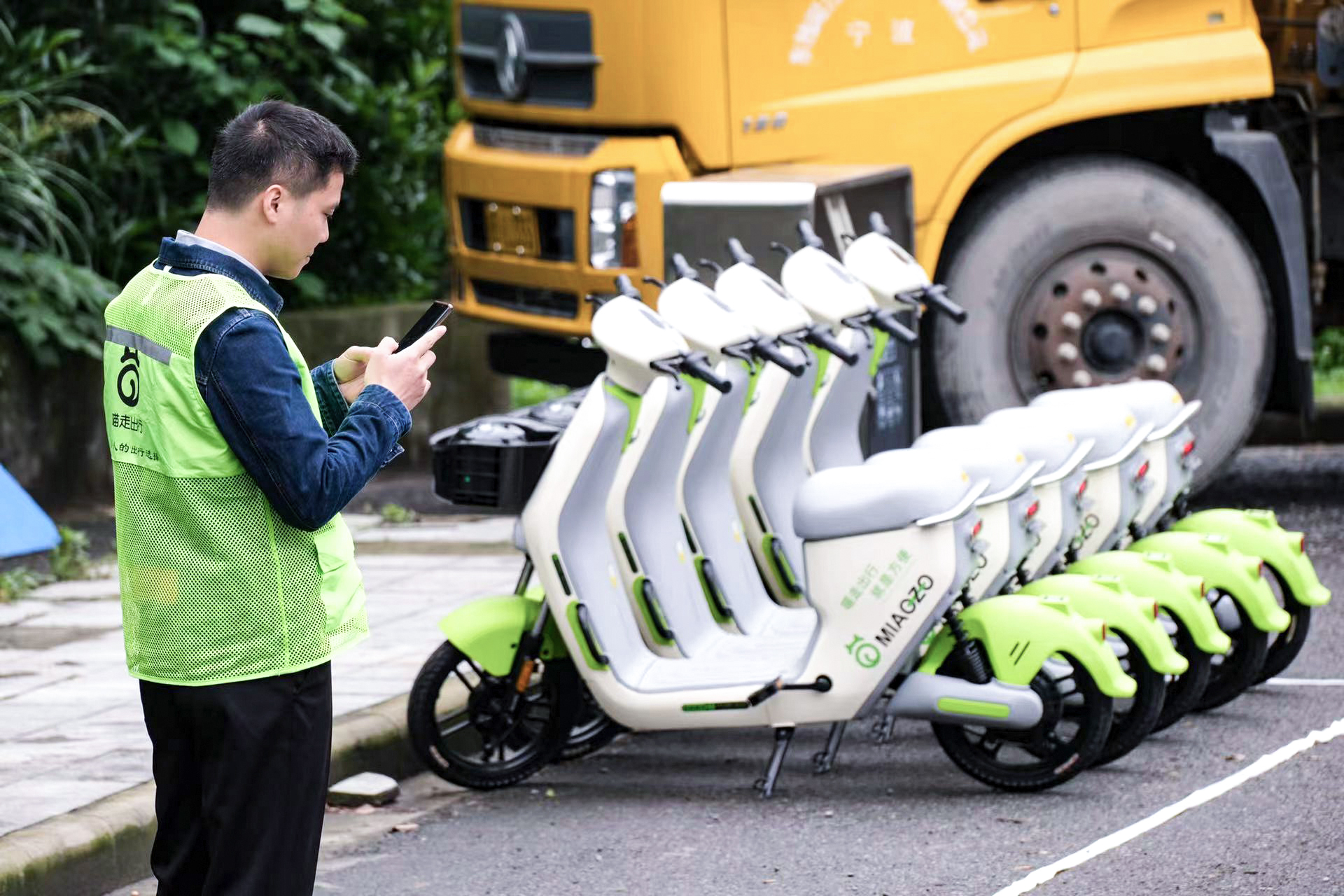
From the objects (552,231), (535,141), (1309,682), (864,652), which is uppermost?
(535,141)

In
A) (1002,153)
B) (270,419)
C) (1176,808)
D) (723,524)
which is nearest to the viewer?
(270,419)

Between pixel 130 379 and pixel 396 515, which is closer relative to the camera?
pixel 130 379

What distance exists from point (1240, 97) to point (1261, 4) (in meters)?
0.71

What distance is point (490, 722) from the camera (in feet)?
18.9

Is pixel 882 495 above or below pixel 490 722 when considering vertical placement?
above

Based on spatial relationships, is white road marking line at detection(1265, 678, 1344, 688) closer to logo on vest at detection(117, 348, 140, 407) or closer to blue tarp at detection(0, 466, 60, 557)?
blue tarp at detection(0, 466, 60, 557)

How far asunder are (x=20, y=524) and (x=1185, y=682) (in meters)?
3.02

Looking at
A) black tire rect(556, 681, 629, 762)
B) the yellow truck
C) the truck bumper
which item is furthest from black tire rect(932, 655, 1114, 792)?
the truck bumper

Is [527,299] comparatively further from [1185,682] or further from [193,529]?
[193,529]

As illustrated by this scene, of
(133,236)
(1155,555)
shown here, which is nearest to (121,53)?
(133,236)

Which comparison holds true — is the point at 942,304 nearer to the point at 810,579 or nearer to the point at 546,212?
the point at 810,579

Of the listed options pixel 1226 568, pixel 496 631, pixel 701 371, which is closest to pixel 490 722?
pixel 496 631

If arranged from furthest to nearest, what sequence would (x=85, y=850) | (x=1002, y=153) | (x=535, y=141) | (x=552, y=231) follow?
(x=535, y=141)
(x=552, y=231)
(x=1002, y=153)
(x=85, y=850)

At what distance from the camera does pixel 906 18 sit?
845 centimetres
